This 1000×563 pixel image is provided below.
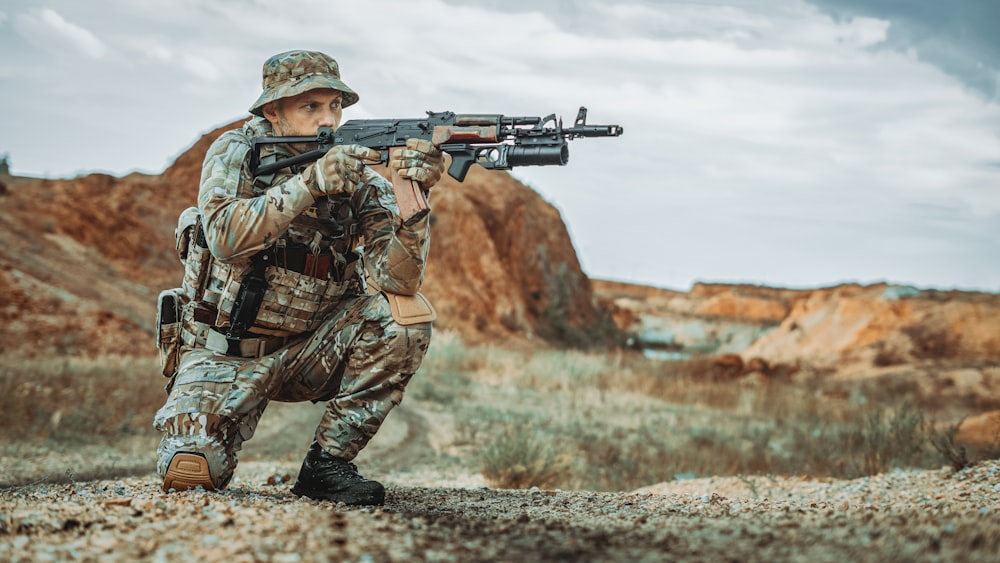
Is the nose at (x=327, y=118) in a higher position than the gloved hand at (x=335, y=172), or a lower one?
higher

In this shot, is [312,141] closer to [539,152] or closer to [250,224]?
[250,224]

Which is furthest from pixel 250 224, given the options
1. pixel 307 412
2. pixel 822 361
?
pixel 822 361

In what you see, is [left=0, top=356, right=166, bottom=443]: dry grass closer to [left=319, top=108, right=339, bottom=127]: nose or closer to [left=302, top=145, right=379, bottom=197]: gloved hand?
[left=319, top=108, right=339, bottom=127]: nose

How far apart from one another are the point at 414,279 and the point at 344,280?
395 millimetres

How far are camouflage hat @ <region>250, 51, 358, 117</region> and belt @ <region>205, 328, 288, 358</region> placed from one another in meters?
1.08

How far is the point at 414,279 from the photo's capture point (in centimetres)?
400

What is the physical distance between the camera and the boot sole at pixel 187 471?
3725 millimetres

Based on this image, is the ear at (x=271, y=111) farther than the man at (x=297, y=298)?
Yes

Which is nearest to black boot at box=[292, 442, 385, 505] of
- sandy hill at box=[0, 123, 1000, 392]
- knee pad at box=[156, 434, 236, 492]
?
knee pad at box=[156, 434, 236, 492]

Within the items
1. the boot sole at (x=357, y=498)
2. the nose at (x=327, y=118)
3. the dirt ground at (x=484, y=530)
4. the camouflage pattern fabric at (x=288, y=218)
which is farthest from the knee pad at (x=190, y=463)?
the nose at (x=327, y=118)

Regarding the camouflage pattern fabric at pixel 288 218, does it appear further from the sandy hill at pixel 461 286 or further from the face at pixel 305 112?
the sandy hill at pixel 461 286

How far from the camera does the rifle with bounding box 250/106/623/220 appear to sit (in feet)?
12.8

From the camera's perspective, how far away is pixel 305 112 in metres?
4.23

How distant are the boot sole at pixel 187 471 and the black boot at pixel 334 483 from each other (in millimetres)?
401
